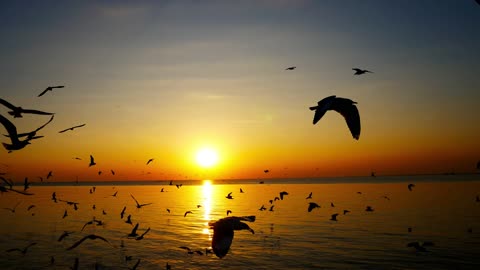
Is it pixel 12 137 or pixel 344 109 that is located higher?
pixel 344 109

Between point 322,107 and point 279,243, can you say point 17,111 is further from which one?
point 279,243

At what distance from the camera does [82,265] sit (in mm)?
27656

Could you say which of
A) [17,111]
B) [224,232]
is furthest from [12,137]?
[224,232]

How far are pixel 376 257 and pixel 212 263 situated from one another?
11963mm

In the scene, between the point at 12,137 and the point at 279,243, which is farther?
the point at 279,243

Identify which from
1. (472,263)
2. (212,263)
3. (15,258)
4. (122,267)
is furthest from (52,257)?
(472,263)

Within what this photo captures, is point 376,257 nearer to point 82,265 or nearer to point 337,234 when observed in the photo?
point 337,234

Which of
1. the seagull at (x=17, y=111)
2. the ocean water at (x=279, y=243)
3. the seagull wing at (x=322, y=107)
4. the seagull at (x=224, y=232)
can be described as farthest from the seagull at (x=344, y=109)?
the ocean water at (x=279, y=243)

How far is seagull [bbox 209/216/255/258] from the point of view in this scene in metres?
3.32

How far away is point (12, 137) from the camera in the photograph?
1.79m

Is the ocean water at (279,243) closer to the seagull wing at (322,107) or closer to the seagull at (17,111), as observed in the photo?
the seagull wing at (322,107)

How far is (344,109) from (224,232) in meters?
1.60

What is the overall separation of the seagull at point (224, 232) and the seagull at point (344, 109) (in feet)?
3.88

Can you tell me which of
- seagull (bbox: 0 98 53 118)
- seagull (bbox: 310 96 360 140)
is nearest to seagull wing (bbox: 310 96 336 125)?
seagull (bbox: 310 96 360 140)
